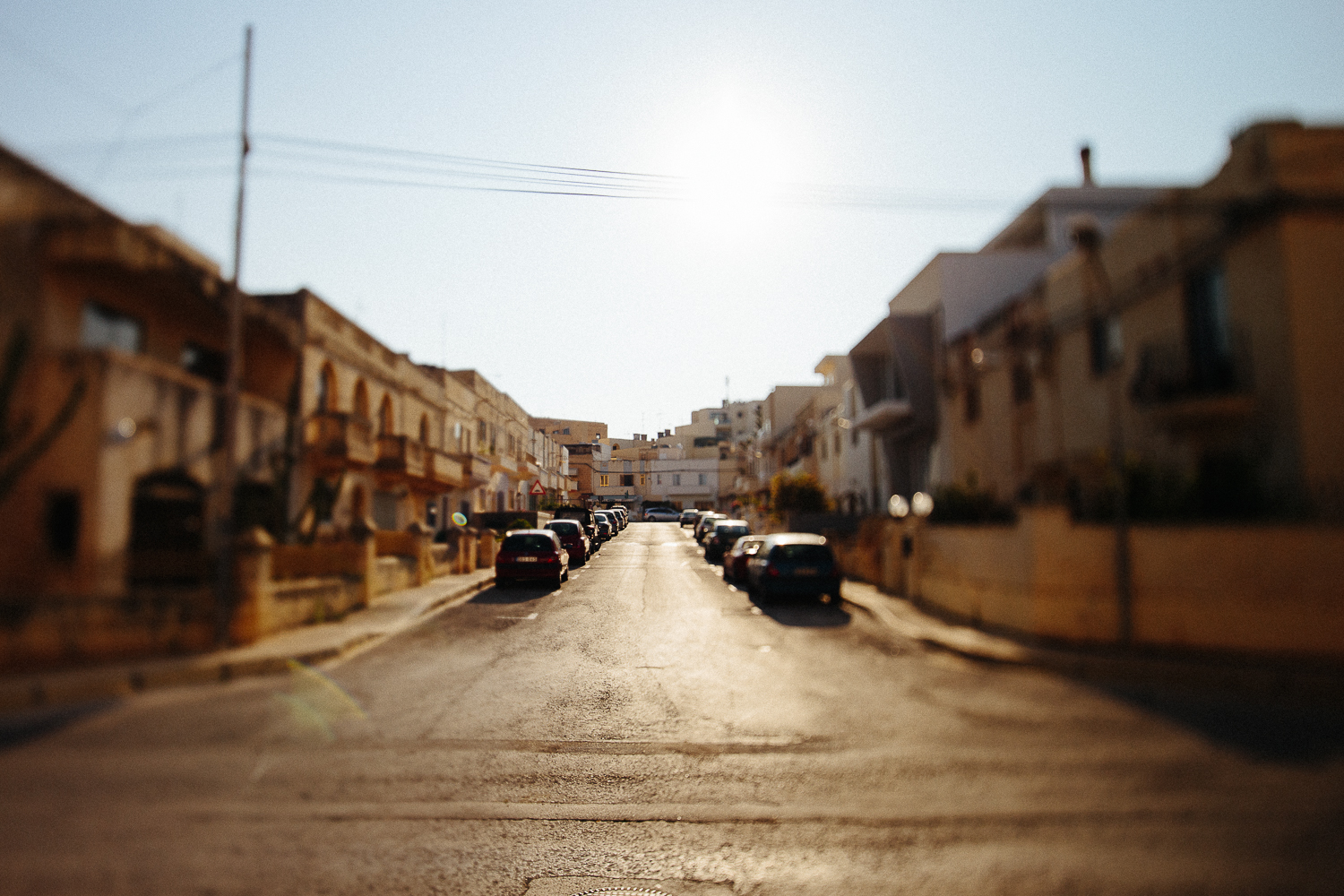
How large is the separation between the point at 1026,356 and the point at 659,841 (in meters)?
5.40

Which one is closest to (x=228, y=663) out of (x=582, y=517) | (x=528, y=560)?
(x=528, y=560)

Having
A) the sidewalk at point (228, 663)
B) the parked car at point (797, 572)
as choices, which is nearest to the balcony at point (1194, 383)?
the sidewalk at point (228, 663)

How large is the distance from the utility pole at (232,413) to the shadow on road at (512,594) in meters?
8.46

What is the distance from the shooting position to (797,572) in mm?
17953

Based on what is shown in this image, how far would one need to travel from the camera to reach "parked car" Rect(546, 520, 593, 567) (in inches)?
1227

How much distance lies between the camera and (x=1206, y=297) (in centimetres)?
742

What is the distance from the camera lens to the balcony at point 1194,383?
7652 millimetres

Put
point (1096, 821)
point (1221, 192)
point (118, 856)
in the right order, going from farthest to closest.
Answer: point (1221, 192)
point (1096, 821)
point (118, 856)

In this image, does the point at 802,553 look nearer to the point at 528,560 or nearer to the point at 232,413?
the point at 528,560

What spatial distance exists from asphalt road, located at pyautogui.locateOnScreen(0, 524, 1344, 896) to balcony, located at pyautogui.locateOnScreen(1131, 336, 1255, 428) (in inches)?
111

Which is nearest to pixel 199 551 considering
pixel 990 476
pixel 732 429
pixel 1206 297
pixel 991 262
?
pixel 990 476

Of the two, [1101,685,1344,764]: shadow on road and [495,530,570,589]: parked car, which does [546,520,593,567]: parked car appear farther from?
[1101,685,1344,764]: shadow on road

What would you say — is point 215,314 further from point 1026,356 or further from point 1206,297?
point 1206,297

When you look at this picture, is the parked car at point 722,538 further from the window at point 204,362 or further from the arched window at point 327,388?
the window at point 204,362
